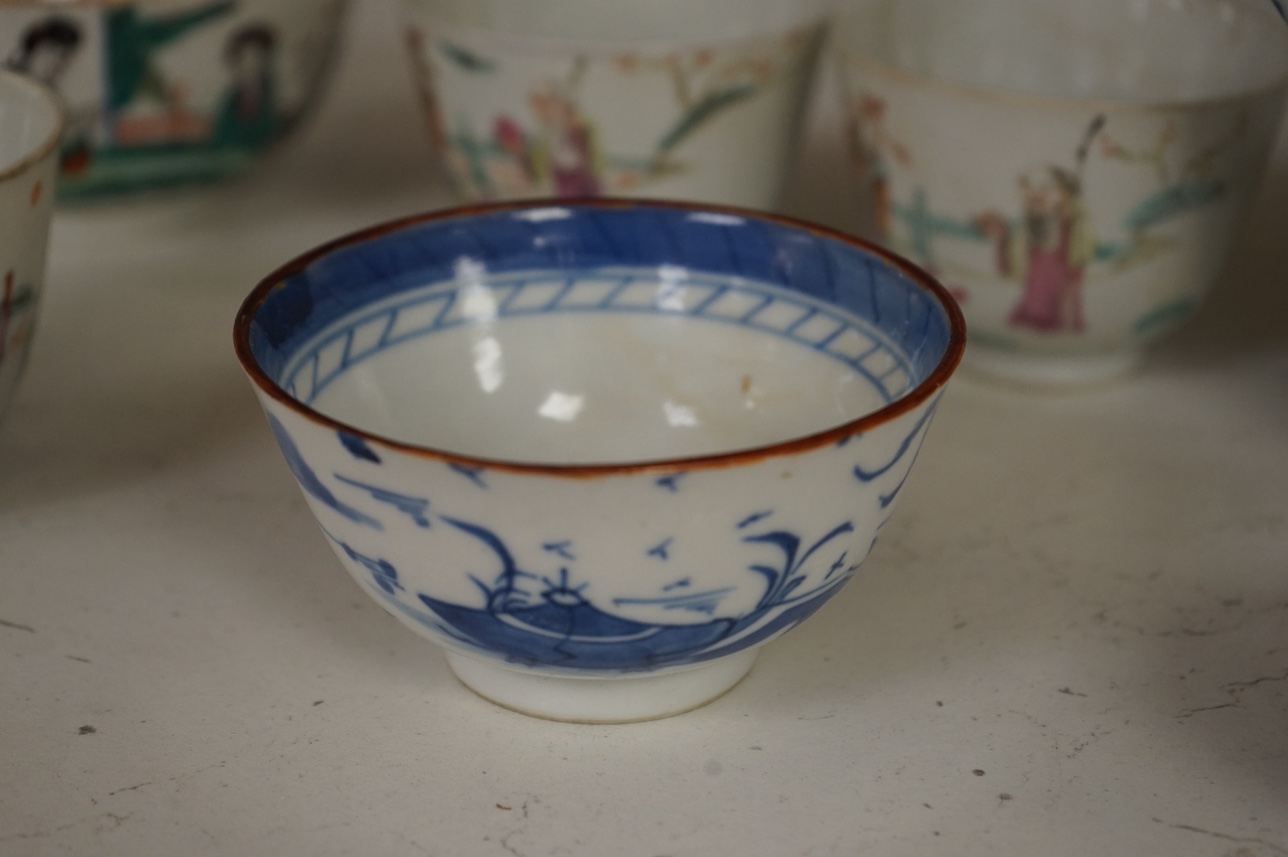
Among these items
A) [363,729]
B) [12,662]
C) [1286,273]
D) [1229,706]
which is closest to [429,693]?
[363,729]

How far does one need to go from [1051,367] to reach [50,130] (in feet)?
1.51

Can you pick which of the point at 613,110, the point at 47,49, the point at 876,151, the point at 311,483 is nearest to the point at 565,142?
the point at 613,110

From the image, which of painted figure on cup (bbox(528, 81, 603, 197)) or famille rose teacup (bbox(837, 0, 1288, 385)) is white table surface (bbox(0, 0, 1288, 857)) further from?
painted figure on cup (bbox(528, 81, 603, 197))

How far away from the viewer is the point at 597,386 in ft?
2.00

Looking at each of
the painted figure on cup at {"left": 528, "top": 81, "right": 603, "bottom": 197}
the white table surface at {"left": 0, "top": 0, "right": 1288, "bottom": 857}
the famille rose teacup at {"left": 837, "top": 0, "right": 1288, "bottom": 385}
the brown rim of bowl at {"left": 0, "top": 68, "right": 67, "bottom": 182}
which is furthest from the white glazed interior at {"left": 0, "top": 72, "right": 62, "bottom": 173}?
the famille rose teacup at {"left": 837, "top": 0, "right": 1288, "bottom": 385}

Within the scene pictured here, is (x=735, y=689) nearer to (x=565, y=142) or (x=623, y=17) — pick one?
(x=565, y=142)

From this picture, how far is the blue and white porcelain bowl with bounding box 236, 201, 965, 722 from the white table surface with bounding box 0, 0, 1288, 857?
0.04 metres

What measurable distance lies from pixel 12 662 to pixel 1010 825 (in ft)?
1.10

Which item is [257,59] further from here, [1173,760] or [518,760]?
[1173,760]

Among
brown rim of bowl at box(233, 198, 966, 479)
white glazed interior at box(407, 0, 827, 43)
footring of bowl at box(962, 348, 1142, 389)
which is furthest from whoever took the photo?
white glazed interior at box(407, 0, 827, 43)

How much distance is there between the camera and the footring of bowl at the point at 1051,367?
73 centimetres

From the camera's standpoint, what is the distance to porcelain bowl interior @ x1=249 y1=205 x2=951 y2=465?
558mm

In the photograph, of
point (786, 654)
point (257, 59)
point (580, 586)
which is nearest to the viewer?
point (580, 586)

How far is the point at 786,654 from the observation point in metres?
0.54
